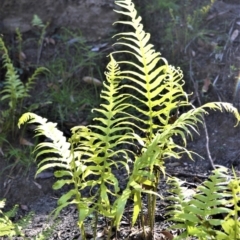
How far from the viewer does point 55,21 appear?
18.0ft

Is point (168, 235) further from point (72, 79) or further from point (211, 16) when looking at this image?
point (211, 16)

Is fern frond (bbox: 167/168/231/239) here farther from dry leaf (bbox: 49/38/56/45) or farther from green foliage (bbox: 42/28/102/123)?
dry leaf (bbox: 49/38/56/45)

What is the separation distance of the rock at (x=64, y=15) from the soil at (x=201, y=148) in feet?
1.59

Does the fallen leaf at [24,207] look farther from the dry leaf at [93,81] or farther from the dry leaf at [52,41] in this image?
the dry leaf at [52,41]

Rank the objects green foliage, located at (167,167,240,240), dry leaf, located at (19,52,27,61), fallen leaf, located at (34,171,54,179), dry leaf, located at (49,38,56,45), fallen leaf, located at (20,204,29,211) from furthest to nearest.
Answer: dry leaf, located at (49,38,56,45) < dry leaf, located at (19,52,27,61) < fallen leaf, located at (34,171,54,179) < fallen leaf, located at (20,204,29,211) < green foliage, located at (167,167,240,240)

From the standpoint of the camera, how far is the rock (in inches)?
210

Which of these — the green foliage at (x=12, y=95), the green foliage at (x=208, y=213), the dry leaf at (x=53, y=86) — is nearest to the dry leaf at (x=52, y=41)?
the dry leaf at (x=53, y=86)

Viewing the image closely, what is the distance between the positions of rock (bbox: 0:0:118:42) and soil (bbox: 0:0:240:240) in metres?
0.48

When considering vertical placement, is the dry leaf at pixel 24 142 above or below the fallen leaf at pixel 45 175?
above

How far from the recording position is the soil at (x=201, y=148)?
3.61 m

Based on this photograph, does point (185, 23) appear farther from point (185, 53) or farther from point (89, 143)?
point (89, 143)

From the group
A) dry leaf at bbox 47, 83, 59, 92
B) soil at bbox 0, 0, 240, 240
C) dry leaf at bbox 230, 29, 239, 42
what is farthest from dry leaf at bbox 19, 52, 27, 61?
dry leaf at bbox 230, 29, 239, 42

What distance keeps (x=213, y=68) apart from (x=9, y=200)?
1.98 m

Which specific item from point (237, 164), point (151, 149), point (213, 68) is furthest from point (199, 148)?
point (151, 149)
